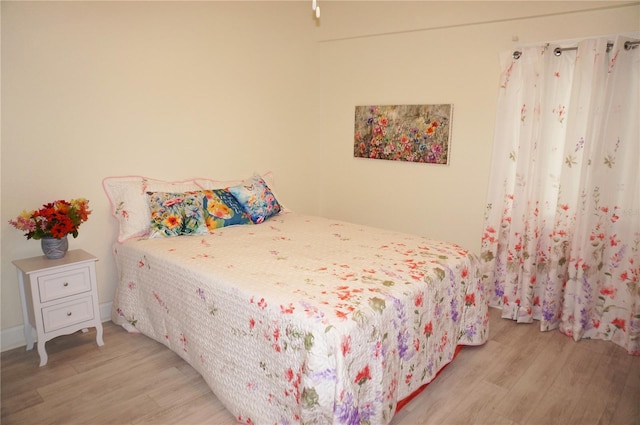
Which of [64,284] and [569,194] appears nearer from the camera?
[64,284]

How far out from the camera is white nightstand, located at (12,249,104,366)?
244 centimetres

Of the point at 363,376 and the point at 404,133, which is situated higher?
the point at 404,133

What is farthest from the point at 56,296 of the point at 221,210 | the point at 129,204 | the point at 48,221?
the point at 221,210

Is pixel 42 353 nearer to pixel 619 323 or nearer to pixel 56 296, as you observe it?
pixel 56 296

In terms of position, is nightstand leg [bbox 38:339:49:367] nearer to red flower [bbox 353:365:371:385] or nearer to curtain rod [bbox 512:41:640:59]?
red flower [bbox 353:365:371:385]

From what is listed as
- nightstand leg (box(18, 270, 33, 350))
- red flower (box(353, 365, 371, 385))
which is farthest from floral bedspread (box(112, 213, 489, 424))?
nightstand leg (box(18, 270, 33, 350))

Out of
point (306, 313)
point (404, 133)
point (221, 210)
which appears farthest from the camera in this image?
point (404, 133)

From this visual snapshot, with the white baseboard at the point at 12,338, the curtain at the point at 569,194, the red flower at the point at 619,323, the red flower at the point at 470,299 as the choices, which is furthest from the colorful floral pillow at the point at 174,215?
the red flower at the point at 619,323

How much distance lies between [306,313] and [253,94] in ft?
8.86

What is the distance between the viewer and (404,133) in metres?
3.87

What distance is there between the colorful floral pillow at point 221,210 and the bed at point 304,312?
10cm

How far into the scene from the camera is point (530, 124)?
3098 mm

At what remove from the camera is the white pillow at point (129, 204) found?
295 centimetres

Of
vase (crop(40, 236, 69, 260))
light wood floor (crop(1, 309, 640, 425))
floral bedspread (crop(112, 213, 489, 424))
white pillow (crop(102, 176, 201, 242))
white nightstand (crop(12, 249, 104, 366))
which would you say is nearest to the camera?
floral bedspread (crop(112, 213, 489, 424))
